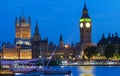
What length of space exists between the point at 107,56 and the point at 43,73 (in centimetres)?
7210

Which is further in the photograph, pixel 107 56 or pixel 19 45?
pixel 19 45

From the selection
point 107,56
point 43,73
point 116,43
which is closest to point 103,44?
point 116,43

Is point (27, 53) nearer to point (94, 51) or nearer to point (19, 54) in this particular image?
point (19, 54)

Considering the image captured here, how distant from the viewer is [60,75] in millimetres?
77500

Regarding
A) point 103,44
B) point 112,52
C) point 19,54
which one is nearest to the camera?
point 112,52

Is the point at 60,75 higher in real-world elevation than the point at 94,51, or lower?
lower

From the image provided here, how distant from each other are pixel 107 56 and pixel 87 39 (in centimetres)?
4870

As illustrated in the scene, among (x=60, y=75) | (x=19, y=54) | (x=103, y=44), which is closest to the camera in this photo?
(x=60, y=75)

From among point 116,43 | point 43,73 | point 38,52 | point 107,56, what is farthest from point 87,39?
point 43,73

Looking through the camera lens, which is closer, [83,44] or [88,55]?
[88,55]

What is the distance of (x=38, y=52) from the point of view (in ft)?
655

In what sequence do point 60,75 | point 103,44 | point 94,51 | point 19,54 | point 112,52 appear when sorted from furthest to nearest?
point 19,54 < point 103,44 < point 94,51 < point 112,52 < point 60,75

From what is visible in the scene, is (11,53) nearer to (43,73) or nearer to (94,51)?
(94,51)

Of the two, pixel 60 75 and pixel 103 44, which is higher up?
pixel 103 44
